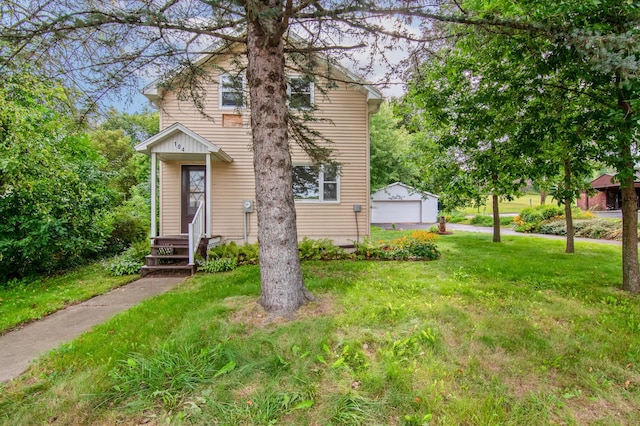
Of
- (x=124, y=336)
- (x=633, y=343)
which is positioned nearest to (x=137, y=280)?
(x=124, y=336)

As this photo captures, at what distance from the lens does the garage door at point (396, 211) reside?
2478 cm

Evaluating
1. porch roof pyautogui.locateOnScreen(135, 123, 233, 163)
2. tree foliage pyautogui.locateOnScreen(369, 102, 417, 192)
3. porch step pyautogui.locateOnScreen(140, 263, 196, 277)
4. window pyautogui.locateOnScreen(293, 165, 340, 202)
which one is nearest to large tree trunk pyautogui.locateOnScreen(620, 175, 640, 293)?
window pyautogui.locateOnScreen(293, 165, 340, 202)

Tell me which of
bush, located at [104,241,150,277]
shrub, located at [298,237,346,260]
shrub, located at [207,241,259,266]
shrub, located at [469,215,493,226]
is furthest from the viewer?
shrub, located at [469,215,493,226]

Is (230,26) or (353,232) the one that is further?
(353,232)

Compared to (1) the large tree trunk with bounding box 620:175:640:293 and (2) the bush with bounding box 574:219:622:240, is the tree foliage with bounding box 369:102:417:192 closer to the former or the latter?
(2) the bush with bounding box 574:219:622:240

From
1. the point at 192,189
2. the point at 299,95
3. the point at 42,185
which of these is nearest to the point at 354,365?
the point at 299,95

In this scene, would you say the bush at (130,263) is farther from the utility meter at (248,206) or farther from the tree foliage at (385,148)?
the tree foliage at (385,148)

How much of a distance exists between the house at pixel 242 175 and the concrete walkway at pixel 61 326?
2.87 meters

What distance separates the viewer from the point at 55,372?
2742 millimetres

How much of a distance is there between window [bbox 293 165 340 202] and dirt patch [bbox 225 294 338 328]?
17.8ft

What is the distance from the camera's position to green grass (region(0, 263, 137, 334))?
14.8 ft

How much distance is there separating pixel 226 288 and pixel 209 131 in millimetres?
5694

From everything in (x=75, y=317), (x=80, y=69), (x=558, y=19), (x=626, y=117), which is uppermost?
(x=558, y=19)

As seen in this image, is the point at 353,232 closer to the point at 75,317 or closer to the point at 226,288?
the point at 226,288
